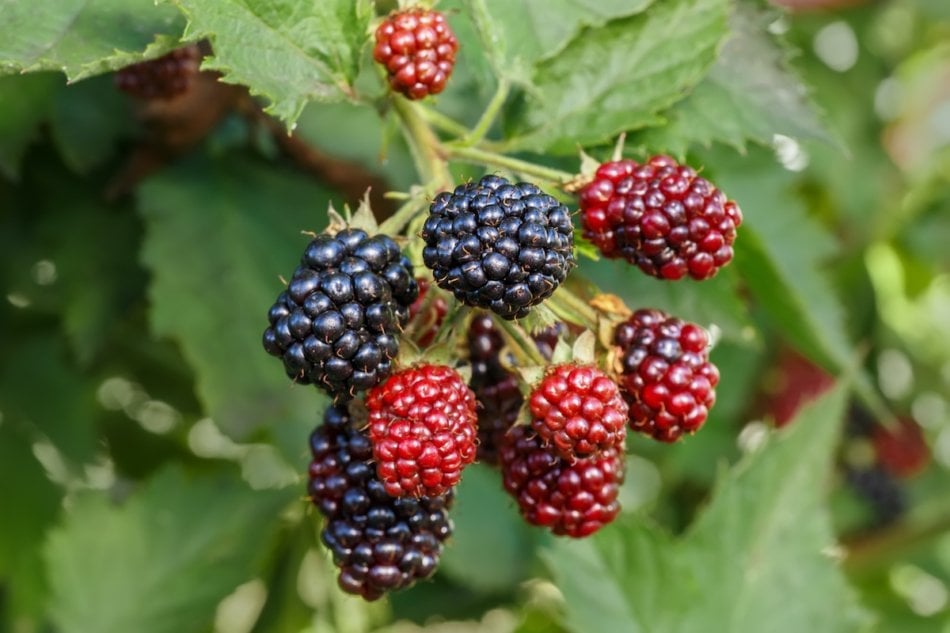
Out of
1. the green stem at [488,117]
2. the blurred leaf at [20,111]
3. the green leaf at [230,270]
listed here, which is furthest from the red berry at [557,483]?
the blurred leaf at [20,111]

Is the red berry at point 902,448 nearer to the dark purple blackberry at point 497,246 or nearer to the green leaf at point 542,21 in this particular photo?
the green leaf at point 542,21

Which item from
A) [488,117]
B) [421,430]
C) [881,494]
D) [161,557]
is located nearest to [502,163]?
[488,117]

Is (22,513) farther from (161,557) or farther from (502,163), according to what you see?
(502,163)

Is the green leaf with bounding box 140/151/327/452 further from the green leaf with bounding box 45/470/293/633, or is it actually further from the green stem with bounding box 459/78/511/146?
the green stem with bounding box 459/78/511/146

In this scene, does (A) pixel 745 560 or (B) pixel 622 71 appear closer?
(B) pixel 622 71

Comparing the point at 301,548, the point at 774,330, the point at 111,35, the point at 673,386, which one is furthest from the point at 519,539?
the point at 111,35
